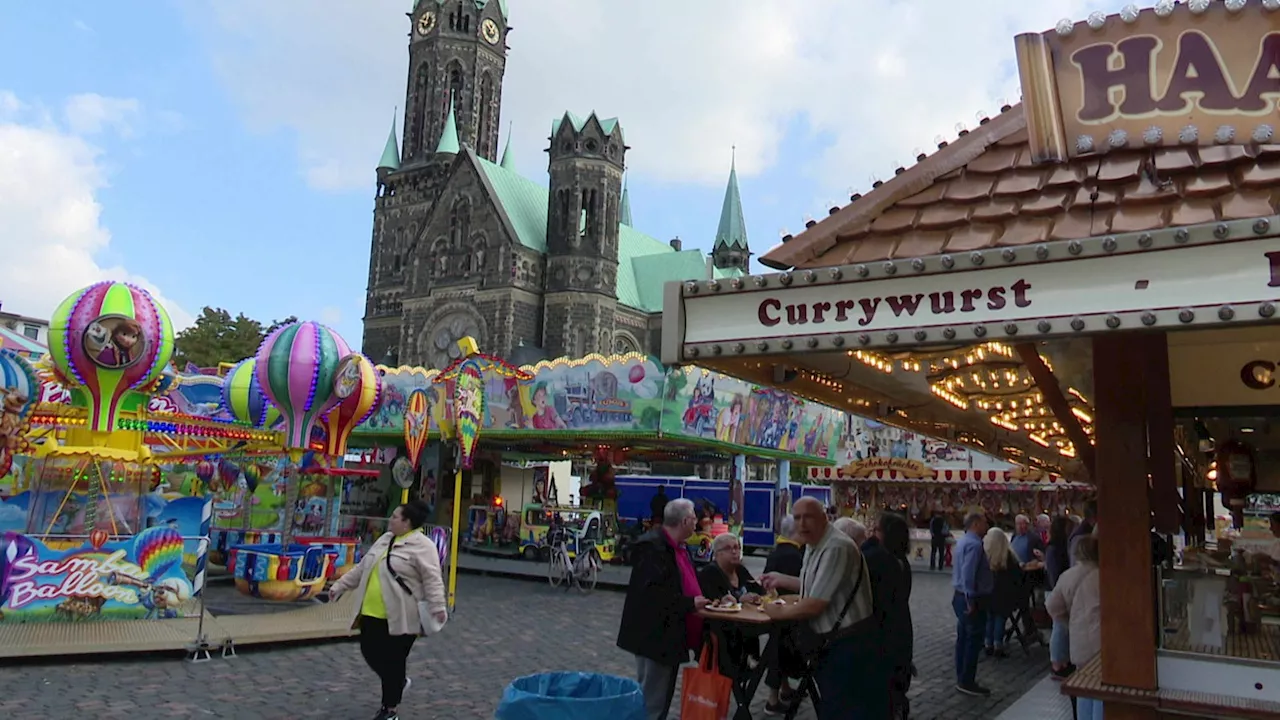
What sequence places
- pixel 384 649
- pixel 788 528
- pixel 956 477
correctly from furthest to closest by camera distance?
pixel 956 477 < pixel 788 528 < pixel 384 649

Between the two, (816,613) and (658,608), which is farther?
(658,608)

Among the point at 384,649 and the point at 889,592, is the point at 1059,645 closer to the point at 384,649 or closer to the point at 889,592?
the point at 889,592

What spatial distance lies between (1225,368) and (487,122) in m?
54.5

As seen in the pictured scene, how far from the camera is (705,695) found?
521 cm

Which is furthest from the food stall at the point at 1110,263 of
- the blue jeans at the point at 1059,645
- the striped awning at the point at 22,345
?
the striped awning at the point at 22,345

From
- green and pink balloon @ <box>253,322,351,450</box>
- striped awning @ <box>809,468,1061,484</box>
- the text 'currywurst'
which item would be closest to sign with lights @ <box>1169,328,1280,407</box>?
the text 'currywurst'

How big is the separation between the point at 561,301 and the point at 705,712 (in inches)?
1607

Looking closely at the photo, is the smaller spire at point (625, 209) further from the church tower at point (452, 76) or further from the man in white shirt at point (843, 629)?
the man in white shirt at point (843, 629)

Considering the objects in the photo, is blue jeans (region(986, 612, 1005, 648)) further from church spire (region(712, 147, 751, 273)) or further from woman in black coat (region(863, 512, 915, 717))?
church spire (region(712, 147, 751, 273))

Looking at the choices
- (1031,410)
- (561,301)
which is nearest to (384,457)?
(561,301)

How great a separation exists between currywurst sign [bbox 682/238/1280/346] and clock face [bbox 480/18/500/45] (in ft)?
188

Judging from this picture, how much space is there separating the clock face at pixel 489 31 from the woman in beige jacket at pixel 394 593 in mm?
55619

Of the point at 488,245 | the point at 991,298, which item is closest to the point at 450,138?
the point at 488,245

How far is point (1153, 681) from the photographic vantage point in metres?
4.21
